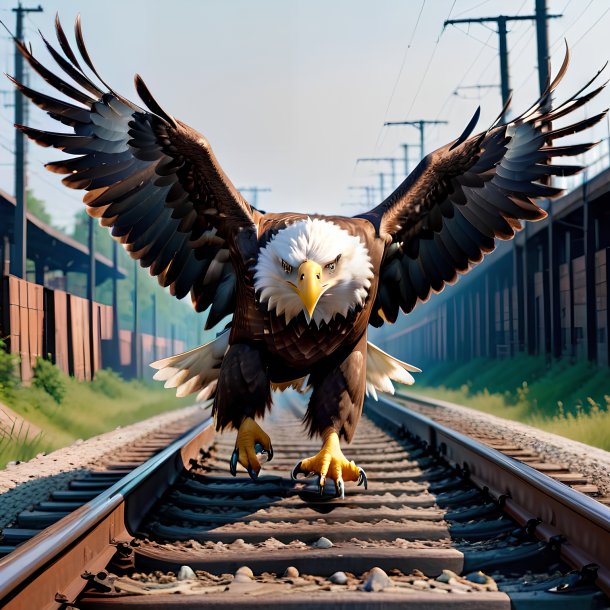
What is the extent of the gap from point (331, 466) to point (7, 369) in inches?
317

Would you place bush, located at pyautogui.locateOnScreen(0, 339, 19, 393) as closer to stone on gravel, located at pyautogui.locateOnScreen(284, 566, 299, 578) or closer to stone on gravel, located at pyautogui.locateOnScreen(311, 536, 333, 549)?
stone on gravel, located at pyautogui.locateOnScreen(311, 536, 333, 549)

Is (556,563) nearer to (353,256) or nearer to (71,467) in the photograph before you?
(353,256)

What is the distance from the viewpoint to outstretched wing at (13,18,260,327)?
4.88 m

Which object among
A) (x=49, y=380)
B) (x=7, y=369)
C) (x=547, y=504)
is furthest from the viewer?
(x=49, y=380)

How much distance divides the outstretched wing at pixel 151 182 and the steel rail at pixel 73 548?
1464 millimetres

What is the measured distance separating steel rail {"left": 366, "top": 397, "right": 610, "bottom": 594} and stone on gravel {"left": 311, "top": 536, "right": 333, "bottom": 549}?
0.87 m

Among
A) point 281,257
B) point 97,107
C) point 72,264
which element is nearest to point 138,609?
point 281,257

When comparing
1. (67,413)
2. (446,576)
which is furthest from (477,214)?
(67,413)

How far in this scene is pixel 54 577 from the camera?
287cm

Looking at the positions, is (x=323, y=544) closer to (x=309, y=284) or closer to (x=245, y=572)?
(x=245, y=572)

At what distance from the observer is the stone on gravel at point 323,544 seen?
145 inches

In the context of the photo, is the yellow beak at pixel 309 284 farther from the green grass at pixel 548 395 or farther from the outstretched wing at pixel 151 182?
the green grass at pixel 548 395

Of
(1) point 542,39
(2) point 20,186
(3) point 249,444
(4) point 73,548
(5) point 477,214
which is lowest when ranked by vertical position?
(4) point 73,548

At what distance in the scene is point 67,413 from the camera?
1329 cm
